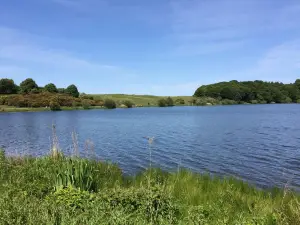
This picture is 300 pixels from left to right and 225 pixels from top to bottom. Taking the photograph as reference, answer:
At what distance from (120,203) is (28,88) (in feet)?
523

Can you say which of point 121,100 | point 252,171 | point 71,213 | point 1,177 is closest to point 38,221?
point 71,213

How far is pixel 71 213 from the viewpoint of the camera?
6684mm

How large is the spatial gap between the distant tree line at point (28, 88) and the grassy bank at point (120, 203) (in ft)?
491

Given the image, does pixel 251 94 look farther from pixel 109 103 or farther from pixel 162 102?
pixel 109 103

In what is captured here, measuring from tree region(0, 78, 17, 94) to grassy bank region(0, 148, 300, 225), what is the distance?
149290 mm

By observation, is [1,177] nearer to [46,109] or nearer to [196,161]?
[196,161]

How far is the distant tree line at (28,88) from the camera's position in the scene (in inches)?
5866

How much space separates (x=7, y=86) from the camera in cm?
14900

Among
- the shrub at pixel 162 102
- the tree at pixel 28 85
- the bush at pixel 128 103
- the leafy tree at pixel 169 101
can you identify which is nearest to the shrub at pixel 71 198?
the tree at pixel 28 85

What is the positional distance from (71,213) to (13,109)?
13024cm

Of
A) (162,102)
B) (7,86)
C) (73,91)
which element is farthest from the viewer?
(162,102)

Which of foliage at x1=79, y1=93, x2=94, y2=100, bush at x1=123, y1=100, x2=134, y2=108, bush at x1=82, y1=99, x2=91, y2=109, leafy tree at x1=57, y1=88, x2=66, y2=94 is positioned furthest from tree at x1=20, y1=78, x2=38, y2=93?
bush at x1=123, y1=100, x2=134, y2=108

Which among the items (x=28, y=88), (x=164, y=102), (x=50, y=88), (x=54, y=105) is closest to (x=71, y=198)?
(x=54, y=105)

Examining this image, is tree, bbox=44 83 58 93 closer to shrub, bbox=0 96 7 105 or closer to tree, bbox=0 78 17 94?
tree, bbox=0 78 17 94
